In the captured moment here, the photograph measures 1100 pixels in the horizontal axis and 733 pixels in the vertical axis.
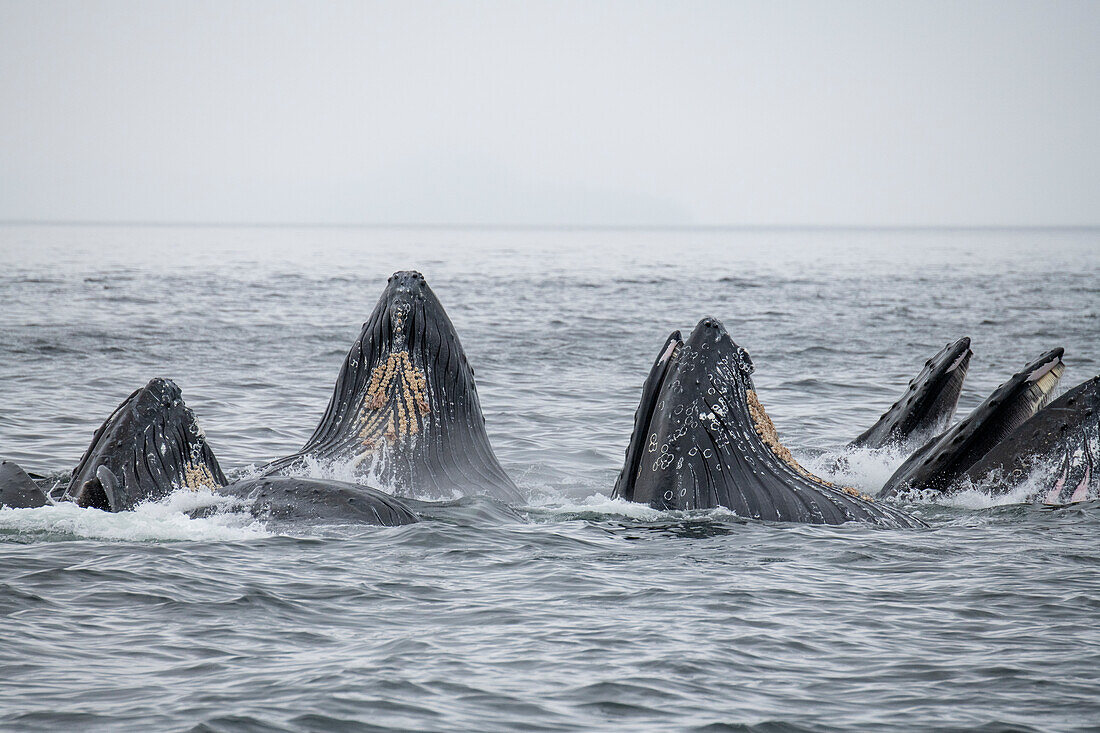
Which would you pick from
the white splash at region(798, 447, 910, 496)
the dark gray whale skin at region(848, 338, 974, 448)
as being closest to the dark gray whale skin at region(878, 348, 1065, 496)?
the dark gray whale skin at region(848, 338, 974, 448)

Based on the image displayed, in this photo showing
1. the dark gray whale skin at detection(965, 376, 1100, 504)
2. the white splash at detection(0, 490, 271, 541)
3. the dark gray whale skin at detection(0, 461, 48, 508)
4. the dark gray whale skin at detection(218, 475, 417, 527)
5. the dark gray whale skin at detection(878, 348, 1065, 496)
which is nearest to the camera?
the white splash at detection(0, 490, 271, 541)

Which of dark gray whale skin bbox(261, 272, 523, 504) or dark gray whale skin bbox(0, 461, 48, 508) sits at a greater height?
dark gray whale skin bbox(261, 272, 523, 504)

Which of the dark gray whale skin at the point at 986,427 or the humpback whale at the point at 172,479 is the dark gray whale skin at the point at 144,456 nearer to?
the humpback whale at the point at 172,479

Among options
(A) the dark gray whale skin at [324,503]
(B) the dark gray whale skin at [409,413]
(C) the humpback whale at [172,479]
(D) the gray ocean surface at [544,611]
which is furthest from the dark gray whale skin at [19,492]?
(B) the dark gray whale skin at [409,413]

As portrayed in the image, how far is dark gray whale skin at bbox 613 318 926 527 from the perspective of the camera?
8.31 meters

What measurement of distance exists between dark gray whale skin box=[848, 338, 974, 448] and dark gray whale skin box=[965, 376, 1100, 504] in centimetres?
108

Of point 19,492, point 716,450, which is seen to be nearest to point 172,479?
point 19,492

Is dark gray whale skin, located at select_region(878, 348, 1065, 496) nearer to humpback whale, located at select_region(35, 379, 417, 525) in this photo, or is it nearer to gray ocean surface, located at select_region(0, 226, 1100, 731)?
gray ocean surface, located at select_region(0, 226, 1100, 731)

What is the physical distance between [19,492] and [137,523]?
1090 mm

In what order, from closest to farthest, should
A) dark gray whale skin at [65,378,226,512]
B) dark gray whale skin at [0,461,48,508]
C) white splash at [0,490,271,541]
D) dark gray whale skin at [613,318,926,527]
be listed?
white splash at [0,490,271,541] < dark gray whale skin at [613,318,926,527] < dark gray whale skin at [65,378,226,512] < dark gray whale skin at [0,461,48,508]

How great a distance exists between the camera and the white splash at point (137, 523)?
8.02 m

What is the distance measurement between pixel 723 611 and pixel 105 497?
4.24m

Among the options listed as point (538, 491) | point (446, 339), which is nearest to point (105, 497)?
point (446, 339)

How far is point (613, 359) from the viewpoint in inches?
816
